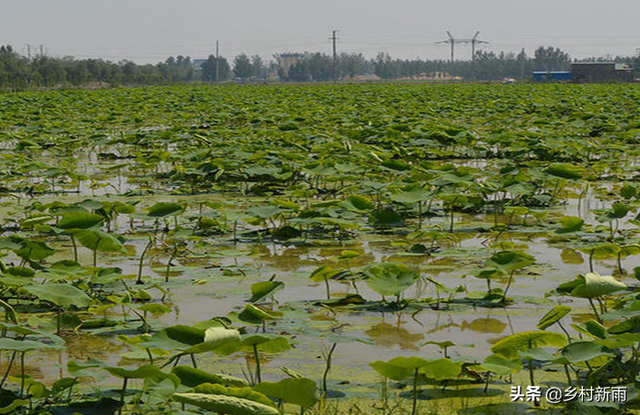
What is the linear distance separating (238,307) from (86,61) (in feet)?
241

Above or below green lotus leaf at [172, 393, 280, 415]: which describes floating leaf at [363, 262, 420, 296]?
below

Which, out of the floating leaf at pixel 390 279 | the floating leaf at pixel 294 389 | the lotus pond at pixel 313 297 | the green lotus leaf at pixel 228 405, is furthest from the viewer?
the floating leaf at pixel 390 279

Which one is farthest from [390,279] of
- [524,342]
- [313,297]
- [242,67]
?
[242,67]

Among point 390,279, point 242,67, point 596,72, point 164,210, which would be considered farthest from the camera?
point 242,67

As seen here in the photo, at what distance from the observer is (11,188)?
20.0 feet

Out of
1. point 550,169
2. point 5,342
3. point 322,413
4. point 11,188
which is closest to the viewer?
point 5,342

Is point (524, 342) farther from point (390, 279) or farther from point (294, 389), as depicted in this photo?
point (390, 279)

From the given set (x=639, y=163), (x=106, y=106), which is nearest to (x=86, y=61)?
(x=106, y=106)

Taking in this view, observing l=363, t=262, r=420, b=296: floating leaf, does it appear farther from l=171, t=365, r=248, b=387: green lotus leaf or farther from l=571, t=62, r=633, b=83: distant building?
Answer: l=571, t=62, r=633, b=83: distant building

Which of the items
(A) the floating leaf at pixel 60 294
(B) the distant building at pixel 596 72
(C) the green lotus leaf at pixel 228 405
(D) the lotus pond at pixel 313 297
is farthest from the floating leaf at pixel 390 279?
(B) the distant building at pixel 596 72

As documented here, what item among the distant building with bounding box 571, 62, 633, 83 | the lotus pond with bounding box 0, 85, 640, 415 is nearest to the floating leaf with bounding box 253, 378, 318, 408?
the lotus pond with bounding box 0, 85, 640, 415

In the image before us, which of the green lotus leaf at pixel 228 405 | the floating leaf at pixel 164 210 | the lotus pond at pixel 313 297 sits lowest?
the lotus pond at pixel 313 297

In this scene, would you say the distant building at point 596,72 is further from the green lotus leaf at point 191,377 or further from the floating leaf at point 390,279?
the green lotus leaf at point 191,377

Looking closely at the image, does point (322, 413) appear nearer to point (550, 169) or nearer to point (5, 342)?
point (5, 342)
